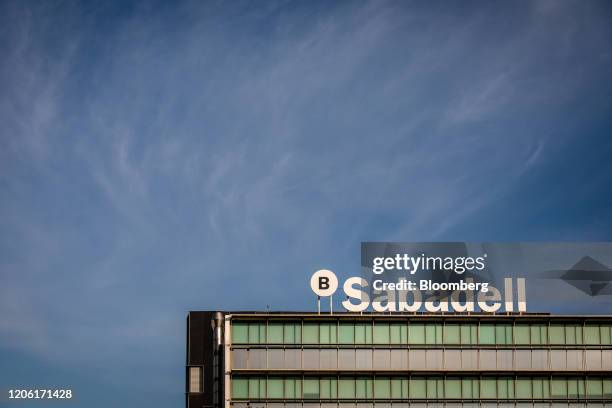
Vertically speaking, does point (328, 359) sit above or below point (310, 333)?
below

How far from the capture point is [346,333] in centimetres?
13512

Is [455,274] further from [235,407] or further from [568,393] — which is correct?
[235,407]

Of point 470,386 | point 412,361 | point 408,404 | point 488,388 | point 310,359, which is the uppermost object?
point 310,359

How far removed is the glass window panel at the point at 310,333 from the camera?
442 feet

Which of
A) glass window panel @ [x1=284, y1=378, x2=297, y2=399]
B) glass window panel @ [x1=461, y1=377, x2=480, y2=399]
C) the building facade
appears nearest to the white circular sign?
the building facade

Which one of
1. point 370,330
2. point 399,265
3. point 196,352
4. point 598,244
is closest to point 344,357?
point 370,330

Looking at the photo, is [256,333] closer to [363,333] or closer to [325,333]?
[325,333]

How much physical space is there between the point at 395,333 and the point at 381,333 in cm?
156

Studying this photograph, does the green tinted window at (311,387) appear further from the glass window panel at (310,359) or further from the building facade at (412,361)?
the glass window panel at (310,359)

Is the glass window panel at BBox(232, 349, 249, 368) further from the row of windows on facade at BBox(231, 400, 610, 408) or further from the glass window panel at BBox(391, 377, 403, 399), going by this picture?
the glass window panel at BBox(391, 377, 403, 399)

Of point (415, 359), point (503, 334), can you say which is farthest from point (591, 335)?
point (415, 359)

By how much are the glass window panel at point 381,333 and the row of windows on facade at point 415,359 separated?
1117 mm

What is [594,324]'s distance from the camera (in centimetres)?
13638

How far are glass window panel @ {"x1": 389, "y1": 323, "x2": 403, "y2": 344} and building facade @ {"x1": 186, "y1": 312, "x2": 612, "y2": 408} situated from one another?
112 millimetres
